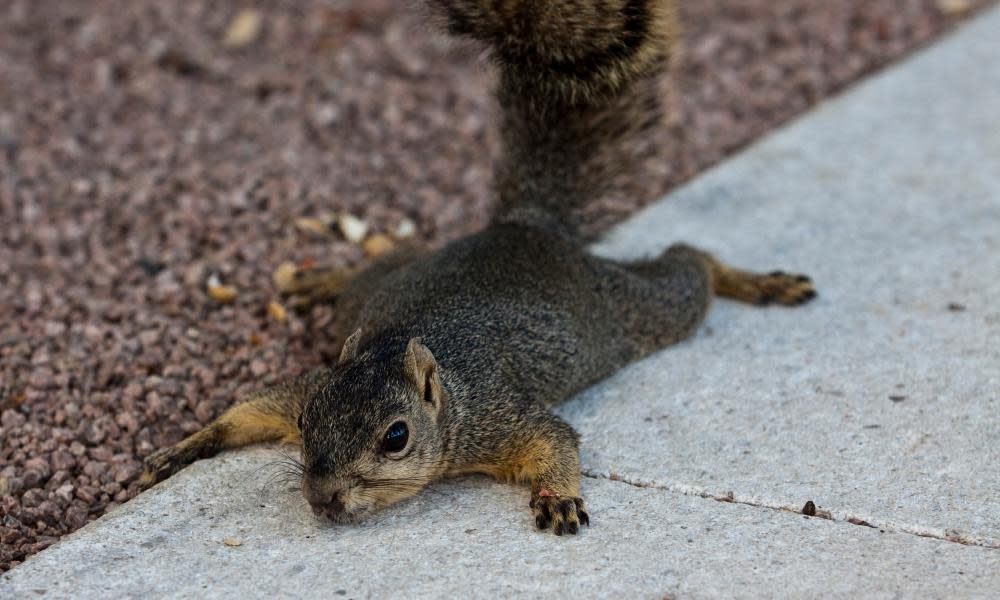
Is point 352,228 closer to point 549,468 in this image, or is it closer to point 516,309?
point 516,309

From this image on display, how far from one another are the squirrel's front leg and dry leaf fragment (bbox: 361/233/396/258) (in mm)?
1582

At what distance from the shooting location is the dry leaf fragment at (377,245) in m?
5.02

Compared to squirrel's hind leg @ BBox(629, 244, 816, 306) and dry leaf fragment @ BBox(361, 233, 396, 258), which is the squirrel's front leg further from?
dry leaf fragment @ BBox(361, 233, 396, 258)

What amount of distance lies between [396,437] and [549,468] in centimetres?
44

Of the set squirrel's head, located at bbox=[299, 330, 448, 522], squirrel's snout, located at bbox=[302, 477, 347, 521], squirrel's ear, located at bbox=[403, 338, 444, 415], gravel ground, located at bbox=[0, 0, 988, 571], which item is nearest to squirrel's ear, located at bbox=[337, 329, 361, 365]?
squirrel's head, located at bbox=[299, 330, 448, 522]

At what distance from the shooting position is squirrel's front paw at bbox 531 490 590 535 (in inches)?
125

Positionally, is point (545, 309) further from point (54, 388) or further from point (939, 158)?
point (939, 158)

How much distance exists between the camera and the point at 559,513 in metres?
3.18

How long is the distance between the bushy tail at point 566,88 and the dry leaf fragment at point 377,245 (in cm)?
74

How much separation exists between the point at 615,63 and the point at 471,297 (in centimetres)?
88

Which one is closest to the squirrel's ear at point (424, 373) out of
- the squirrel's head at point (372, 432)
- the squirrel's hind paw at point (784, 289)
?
the squirrel's head at point (372, 432)

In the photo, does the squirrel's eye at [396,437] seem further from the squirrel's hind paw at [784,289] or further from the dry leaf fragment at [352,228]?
the dry leaf fragment at [352,228]

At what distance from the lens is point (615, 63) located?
3.94 metres

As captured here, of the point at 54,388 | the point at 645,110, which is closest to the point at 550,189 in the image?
the point at 645,110
